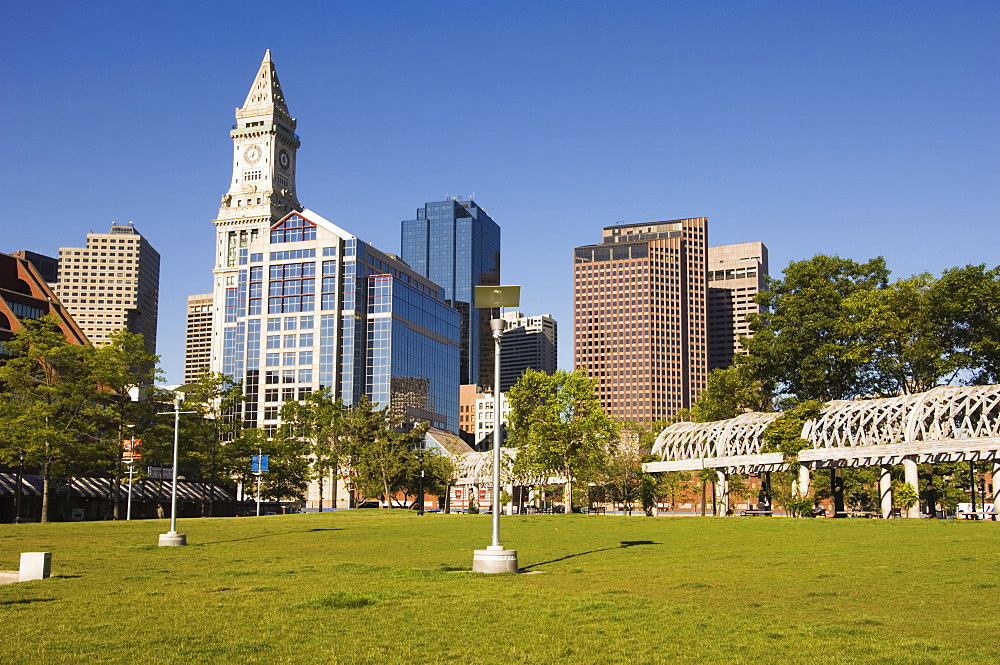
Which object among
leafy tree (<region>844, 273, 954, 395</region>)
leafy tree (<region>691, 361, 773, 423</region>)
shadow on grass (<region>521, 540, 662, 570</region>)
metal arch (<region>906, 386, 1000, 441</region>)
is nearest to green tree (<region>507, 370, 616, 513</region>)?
leafy tree (<region>691, 361, 773, 423</region>)

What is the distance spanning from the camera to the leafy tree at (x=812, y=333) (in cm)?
6750

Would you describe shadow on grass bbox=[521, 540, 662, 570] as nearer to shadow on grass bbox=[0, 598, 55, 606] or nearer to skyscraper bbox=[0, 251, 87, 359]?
shadow on grass bbox=[0, 598, 55, 606]

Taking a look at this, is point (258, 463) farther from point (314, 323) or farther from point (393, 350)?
point (393, 350)

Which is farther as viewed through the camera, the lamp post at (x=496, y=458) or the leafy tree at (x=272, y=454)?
the leafy tree at (x=272, y=454)

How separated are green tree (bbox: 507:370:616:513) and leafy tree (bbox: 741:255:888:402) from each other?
12.1m

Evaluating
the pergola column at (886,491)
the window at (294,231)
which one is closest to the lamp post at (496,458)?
the pergola column at (886,491)

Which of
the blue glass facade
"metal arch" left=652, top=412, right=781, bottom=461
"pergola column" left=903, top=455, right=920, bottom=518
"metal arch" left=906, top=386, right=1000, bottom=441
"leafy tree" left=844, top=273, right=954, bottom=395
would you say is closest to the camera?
"metal arch" left=906, top=386, right=1000, bottom=441

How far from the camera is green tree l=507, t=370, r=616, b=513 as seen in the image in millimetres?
69250

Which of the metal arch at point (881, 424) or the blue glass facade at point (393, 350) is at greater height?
the blue glass facade at point (393, 350)

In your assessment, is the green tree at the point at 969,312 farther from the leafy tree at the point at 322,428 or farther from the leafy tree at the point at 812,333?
the leafy tree at the point at 322,428

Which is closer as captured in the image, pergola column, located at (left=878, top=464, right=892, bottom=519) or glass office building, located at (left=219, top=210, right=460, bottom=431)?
pergola column, located at (left=878, top=464, right=892, bottom=519)

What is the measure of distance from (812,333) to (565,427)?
18.4 meters

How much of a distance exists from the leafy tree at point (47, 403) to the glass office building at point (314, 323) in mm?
103346

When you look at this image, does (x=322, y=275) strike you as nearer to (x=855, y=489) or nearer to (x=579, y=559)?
(x=855, y=489)
